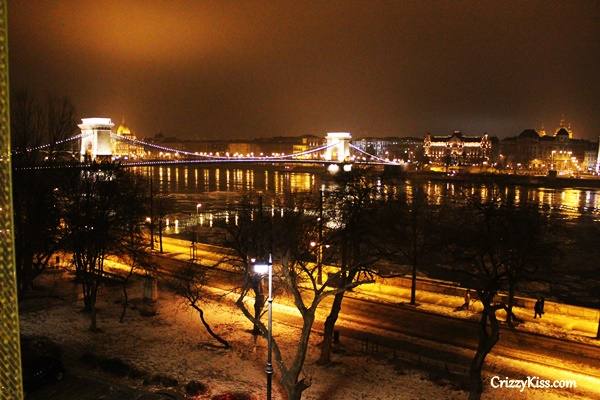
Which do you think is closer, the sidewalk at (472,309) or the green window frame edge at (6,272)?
the green window frame edge at (6,272)

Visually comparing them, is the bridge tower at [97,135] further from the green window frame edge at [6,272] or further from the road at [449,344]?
the green window frame edge at [6,272]

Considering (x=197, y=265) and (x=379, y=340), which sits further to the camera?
(x=197, y=265)

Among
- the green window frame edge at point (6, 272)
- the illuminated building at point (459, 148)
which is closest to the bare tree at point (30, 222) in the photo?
the green window frame edge at point (6, 272)

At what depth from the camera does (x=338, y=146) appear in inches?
4328

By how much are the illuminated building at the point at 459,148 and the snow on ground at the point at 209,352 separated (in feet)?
421

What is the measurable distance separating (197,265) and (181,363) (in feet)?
26.2

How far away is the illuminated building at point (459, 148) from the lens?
5583 inches

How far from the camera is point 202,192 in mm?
58656

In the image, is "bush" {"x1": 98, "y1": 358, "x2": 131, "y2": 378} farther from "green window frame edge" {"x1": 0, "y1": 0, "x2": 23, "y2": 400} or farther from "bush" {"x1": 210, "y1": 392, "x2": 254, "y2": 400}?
"green window frame edge" {"x1": 0, "y1": 0, "x2": 23, "y2": 400}

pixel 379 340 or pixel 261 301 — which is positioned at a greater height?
pixel 261 301

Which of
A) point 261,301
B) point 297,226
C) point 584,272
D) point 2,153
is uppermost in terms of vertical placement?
point 2,153

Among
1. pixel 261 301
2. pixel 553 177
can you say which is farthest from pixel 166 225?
pixel 553 177

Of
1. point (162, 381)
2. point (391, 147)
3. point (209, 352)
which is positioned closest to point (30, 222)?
point (209, 352)

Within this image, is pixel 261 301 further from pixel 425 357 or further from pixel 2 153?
pixel 2 153
